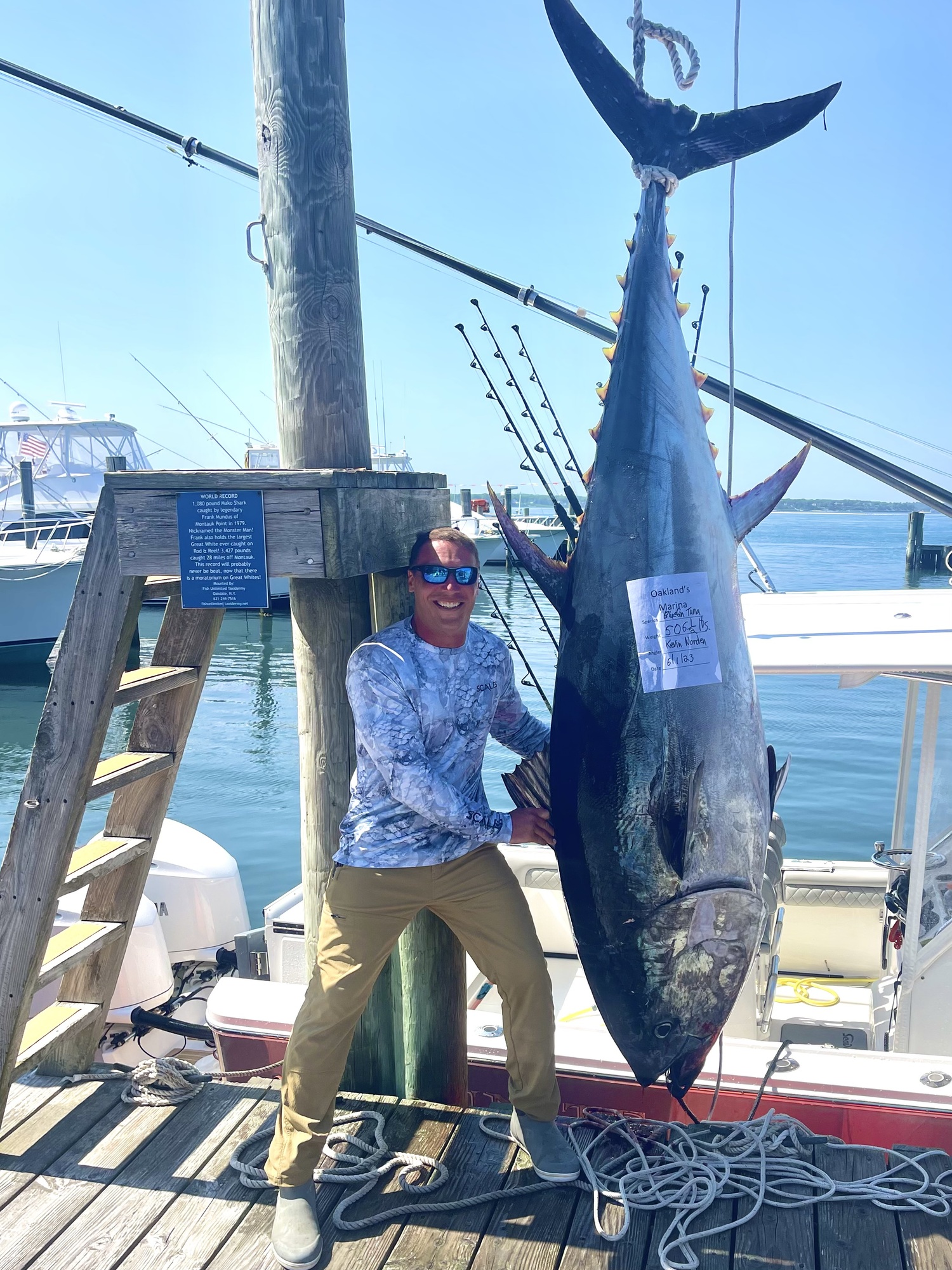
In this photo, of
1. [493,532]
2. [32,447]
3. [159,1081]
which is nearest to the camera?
[159,1081]

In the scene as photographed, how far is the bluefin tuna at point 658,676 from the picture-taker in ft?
6.60

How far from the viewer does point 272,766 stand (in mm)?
12367

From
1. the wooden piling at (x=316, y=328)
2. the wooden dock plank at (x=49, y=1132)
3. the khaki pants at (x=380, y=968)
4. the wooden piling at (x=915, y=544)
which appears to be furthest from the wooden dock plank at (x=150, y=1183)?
the wooden piling at (x=915, y=544)

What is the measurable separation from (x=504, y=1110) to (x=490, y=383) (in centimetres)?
199

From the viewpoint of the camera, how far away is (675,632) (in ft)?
6.69

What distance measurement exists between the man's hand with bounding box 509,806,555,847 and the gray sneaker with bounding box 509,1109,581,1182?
647 millimetres

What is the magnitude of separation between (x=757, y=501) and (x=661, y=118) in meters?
0.80

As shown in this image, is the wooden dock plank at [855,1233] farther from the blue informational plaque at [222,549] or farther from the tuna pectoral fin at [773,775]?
the blue informational plaque at [222,549]

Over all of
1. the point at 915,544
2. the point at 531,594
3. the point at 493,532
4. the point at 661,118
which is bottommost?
the point at 531,594

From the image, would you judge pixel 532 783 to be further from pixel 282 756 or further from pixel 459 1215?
pixel 282 756

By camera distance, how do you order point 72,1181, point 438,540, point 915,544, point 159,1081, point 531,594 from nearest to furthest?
1. point 438,540
2. point 72,1181
3. point 159,1081
4. point 531,594
5. point 915,544

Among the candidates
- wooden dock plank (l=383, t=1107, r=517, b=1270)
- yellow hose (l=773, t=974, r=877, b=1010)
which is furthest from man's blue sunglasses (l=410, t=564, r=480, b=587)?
yellow hose (l=773, t=974, r=877, b=1010)

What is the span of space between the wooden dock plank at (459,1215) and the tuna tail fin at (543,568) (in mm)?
1273

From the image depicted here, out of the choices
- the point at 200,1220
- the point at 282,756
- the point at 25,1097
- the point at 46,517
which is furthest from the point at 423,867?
the point at 46,517
